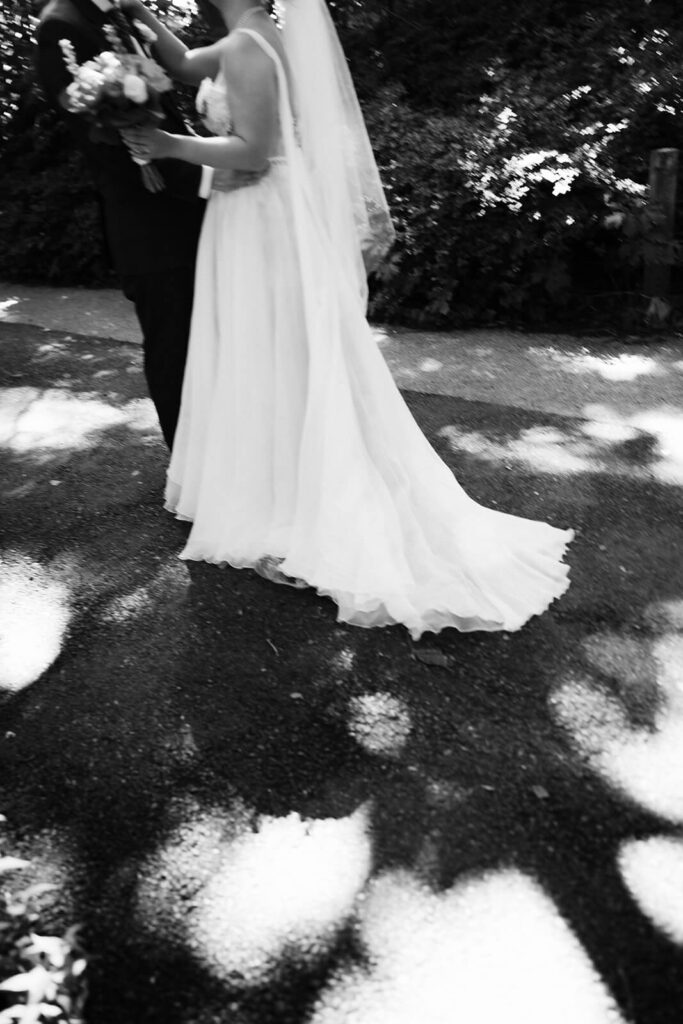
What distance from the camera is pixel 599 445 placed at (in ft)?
15.8

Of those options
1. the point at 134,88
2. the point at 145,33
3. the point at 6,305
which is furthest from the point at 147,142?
the point at 6,305

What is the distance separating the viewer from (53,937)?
2.14 metres

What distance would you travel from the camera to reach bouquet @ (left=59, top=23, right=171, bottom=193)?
115 inches

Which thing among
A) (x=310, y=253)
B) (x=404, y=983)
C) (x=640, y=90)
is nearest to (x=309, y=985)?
(x=404, y=983)

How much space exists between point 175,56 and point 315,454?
1.74m

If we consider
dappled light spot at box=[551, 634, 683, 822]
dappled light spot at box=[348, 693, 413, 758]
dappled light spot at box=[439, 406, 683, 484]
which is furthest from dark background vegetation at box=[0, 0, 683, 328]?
dappled light spot at box=[348, 693, 413, 758]

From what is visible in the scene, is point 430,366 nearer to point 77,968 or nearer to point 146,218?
point 146,218

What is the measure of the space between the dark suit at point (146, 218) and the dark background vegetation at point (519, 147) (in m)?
3.19

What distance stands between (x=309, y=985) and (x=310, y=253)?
2445mm

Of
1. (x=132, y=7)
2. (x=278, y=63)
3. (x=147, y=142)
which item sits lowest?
(x=147, y=142)

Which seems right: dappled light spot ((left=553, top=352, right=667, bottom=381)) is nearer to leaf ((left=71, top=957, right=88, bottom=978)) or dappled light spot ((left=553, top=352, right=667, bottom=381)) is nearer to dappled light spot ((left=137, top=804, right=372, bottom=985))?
dappled light spot ((left=137, top=804, right=372, bottom=985))

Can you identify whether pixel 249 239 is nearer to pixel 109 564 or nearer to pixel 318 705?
pixel 109 564

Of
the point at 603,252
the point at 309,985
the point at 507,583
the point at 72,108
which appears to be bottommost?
the point at 309,985

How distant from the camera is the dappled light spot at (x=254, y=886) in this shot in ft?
7.10
